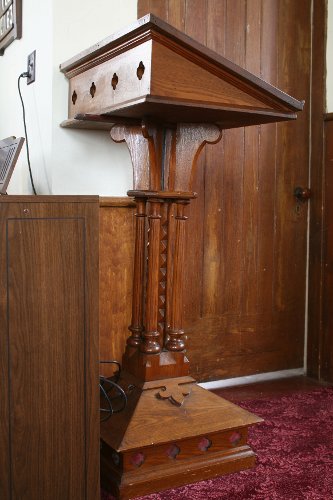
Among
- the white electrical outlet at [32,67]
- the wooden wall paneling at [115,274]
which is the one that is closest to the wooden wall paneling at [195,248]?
the wooden wall paneling at [115,274]

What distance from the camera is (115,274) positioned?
7.14 feet

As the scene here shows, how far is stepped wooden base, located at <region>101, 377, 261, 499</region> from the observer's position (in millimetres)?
1685

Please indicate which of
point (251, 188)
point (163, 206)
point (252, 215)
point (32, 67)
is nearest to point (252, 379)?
point (252, 215)

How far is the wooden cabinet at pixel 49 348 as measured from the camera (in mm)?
1350

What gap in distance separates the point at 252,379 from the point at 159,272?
1058 millimetres

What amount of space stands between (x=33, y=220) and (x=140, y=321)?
686 mm

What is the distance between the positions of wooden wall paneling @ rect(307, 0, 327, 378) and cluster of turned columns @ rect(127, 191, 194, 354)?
110 cm

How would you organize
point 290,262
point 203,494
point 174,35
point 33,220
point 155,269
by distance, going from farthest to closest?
point 290,262
point 155,269
point 203,494
point 174,35
point 33,220

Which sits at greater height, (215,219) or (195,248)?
(215,219)

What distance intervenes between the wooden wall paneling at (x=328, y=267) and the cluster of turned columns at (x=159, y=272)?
3.55 feet

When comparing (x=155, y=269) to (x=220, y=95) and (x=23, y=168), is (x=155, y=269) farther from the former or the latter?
(x=23, y=168)

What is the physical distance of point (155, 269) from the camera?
1.87 metres

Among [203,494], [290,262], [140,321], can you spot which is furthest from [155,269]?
[290,262]

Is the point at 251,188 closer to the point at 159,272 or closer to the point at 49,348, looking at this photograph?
the point at 159,272
